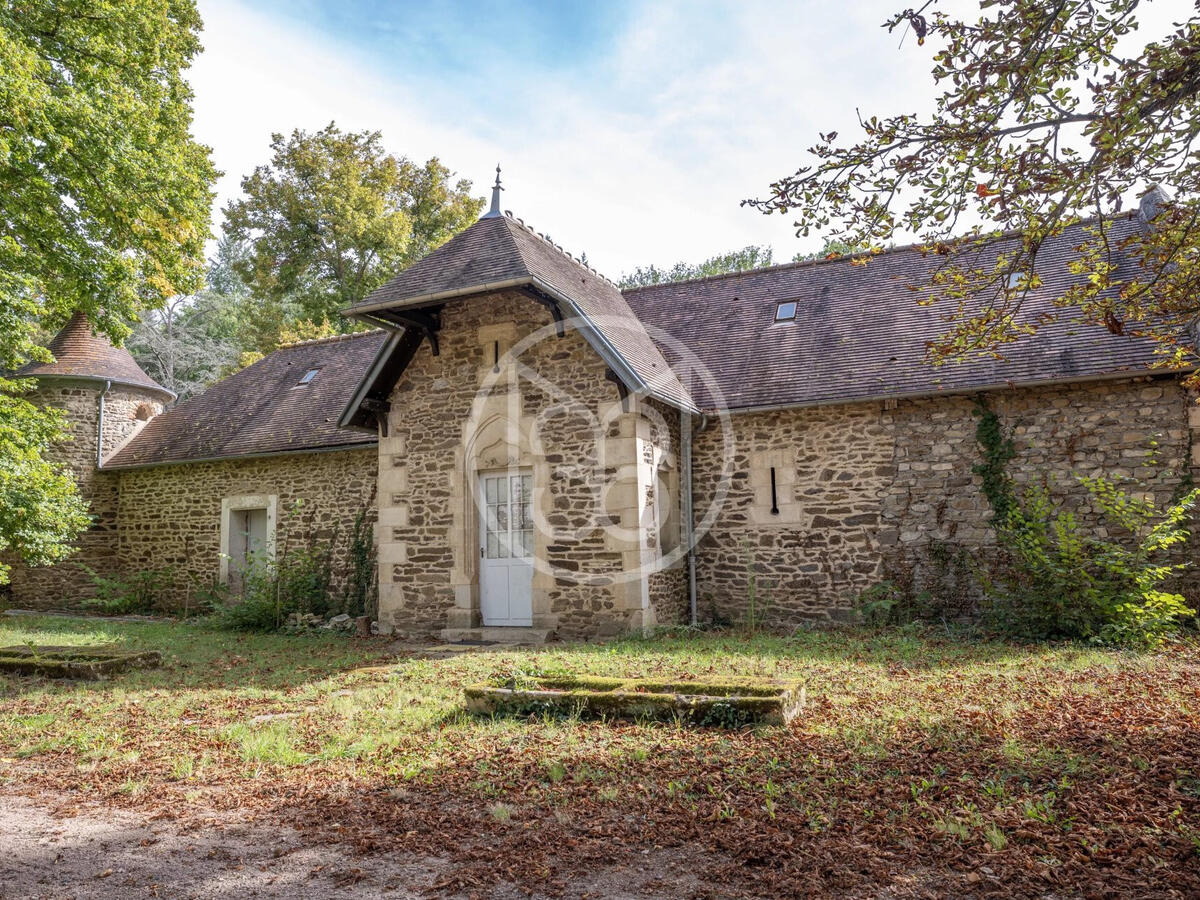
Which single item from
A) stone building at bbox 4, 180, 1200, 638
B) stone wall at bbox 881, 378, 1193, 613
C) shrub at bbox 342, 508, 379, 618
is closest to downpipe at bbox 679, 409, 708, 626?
stone building at bbox 4, 180, 1200, 638

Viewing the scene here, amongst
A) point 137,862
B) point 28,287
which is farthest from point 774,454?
point 28,287

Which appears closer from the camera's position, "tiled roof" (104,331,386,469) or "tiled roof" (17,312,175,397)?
"tiled roof" (104,331,386,469)

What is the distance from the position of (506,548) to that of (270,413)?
21.9 feet

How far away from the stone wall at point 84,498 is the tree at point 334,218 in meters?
8.29

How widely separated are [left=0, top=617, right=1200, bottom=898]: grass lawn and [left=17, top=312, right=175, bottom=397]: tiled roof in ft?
33.9

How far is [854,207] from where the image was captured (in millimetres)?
4602

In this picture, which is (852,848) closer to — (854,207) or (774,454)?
(854,207)

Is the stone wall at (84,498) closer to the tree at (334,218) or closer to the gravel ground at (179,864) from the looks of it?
the tree at (334,218)

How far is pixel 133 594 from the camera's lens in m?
15.2

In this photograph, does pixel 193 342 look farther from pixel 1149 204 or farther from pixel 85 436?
pixel 1149 204

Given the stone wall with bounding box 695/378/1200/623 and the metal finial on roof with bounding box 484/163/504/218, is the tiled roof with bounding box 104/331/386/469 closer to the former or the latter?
the metal finial on roof with bounding box 484/163/504/218

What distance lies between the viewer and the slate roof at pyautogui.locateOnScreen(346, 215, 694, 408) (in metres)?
9.97

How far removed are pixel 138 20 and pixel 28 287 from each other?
4.06 metres

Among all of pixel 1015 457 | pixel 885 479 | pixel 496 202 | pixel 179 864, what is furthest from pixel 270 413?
pixel 179 864
